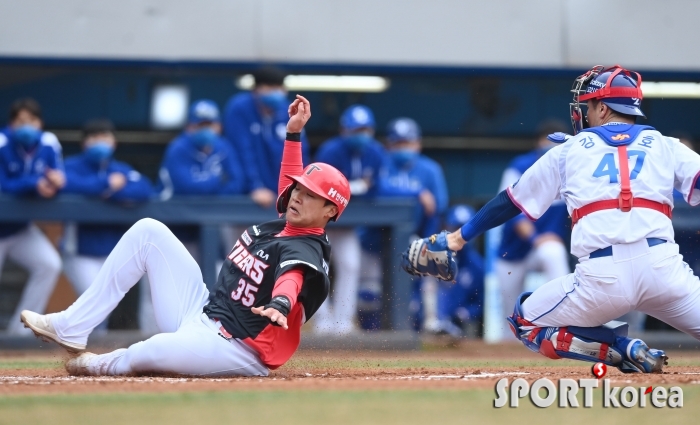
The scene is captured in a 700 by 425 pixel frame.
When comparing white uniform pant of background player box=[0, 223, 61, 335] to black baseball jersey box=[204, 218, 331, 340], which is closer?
black baseball jersey box=[204, 218, 331, 340]

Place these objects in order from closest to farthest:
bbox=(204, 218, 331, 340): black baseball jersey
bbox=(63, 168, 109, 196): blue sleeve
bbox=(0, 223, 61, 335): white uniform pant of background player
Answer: bbox=(204, 218, 331, 340): black baseball jersey → bbox=(0, 223, 61, 335): white uniform pant of background player → bbox=(63, 168, 109, 196): blue sleeve

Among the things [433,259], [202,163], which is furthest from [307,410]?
[202,163]

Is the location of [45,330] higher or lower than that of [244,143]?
lower

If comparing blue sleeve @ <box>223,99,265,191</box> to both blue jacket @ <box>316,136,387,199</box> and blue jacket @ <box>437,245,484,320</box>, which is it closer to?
blue jacket @ <box>316,136,387,199</box>

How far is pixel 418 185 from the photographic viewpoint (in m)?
10.1

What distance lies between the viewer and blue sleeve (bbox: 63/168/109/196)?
897 centimetres

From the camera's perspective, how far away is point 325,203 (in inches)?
211

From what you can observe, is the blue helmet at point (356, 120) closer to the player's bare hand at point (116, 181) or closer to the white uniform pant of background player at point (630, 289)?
the player's bare hand at point (116, 181)

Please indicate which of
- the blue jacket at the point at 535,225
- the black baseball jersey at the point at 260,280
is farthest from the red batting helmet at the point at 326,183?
the blue jacket at the point at 535,225

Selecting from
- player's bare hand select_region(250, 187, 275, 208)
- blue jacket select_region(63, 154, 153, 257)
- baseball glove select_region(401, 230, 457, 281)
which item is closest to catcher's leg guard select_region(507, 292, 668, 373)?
baseball glove select_region(401, 230, 457, 281)

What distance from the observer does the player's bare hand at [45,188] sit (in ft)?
28.6

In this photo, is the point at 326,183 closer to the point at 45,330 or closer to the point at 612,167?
the point at 612,167

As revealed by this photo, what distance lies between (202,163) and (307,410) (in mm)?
5380

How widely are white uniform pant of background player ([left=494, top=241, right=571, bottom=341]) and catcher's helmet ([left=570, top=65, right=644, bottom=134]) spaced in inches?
144
